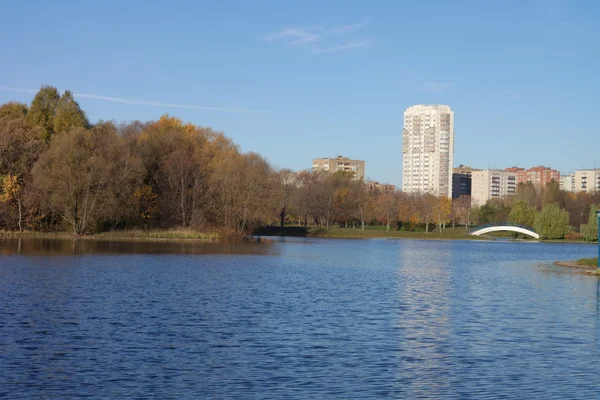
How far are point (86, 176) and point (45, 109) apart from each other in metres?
18.2

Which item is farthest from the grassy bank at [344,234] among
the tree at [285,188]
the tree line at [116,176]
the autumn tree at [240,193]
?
the autumn tree at [240,193]

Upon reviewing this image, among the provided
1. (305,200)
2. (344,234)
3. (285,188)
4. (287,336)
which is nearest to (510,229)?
(344,234)

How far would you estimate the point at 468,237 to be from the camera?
10988 cm

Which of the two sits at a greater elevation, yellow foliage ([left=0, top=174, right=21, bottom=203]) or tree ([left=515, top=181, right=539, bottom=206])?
tree ([left=515, top=181, right=539, bottom=206])

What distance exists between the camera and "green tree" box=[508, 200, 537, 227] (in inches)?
4633

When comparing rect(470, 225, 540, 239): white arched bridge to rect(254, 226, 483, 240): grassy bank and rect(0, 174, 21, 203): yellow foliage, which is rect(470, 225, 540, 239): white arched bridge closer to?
rect(254, 226, 483, 240): grassy bank

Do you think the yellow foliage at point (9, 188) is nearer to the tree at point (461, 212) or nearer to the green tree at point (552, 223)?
the green tree at point (552, 223)

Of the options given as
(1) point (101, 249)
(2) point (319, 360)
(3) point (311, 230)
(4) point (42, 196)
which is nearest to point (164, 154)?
(4) point (42, 196)

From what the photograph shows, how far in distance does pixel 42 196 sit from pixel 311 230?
51.4m

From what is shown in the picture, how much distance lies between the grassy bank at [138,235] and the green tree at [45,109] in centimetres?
1323

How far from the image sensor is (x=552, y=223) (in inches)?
4117

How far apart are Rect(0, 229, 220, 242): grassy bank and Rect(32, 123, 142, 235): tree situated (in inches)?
60.3

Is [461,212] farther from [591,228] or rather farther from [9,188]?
[9,188]

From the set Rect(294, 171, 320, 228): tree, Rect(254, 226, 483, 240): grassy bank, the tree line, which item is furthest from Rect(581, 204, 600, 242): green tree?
Rect(294, 171, 320, 228): tree
